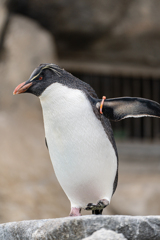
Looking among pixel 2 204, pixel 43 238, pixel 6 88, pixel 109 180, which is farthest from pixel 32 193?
pixel 43 238

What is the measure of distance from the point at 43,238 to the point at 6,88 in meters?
2.99

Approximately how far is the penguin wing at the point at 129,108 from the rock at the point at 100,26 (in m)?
3.09

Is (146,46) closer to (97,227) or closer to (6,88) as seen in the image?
(6,88)

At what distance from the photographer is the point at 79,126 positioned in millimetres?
1765

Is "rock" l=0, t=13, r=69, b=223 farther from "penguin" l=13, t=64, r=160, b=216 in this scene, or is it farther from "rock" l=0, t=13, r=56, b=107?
"penguin" l=13, t=64, r=160, b=216

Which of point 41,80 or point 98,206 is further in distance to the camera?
point 41,80

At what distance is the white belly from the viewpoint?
1758 millimetres

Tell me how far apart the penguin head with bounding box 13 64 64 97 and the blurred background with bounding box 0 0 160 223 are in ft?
7.83

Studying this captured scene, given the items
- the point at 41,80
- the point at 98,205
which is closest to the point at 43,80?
the point at 41,80

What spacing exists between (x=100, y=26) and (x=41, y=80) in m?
3.32

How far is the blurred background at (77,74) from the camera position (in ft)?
13.6

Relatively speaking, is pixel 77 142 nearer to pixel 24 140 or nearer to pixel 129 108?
pixel 129 108

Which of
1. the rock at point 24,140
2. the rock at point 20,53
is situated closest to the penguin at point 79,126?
the rock at point 24,140

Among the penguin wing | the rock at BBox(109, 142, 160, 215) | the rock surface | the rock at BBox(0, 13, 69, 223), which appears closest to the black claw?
the rock surface
